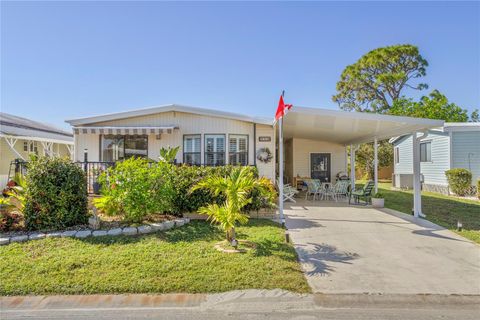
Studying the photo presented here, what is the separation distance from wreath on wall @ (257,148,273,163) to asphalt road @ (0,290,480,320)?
25.1 ft

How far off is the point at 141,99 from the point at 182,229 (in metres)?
13.5

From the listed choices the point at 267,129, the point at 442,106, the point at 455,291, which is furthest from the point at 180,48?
the point at 442,106

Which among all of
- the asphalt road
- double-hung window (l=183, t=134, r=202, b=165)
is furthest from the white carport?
the asphalt road

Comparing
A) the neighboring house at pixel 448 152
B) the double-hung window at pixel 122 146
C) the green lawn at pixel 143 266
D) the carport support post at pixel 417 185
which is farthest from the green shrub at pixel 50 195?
the neighboring house at pixel 448 152

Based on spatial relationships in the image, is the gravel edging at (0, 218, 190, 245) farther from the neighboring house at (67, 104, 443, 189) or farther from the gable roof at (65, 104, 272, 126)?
the gable roof at (65, 104, 272, 126)

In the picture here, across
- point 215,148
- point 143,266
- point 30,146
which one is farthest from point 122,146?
point 30,146

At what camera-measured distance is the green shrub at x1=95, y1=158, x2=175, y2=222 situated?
21.7 feet

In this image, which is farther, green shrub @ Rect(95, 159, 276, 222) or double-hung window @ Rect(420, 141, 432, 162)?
double-hung window @ Rect(420, 141, 432, 162)

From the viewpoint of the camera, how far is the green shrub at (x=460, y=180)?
1455 cm

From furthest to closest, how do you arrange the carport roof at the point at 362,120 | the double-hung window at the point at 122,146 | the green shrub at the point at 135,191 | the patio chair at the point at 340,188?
1. the patio chair at the point at 340,188
2. the double-hung window at the point at 122,146
3. the carport roof at the point at 362,120
4. the green shrub at the point at 135,191

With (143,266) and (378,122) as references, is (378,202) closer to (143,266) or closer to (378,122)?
(378,122)

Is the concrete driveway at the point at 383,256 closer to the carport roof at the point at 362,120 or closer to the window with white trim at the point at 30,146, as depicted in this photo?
the carport roof at the point at 362,120

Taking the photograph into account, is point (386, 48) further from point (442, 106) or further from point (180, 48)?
point (180, 48)

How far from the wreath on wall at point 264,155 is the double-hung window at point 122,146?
16.0ft
